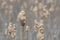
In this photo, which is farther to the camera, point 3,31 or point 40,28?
point 3,31

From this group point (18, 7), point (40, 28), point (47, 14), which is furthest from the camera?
point (18, 7)

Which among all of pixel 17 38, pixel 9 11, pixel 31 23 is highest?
pixel 9 11

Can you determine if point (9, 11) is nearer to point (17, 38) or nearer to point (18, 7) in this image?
point (18, 7)

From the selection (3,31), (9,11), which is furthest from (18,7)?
(3,31)

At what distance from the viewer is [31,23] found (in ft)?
6.70

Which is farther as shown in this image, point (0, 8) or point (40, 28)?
point (0, 8)

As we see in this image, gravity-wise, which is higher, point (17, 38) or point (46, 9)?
point (46, 9)

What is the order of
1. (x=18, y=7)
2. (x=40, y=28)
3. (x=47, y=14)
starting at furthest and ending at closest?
1. (x=18, y=7)
2. (x=47, y=14)
3. (x=40, y=28)

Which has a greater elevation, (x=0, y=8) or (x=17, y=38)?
(x=0, y=8)

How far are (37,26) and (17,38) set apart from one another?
0.31 metres

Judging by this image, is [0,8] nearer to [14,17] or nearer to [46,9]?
[14,17]

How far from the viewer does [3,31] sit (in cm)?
212

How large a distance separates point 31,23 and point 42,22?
10 cm

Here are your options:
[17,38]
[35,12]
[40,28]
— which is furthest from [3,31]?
[40,28]
